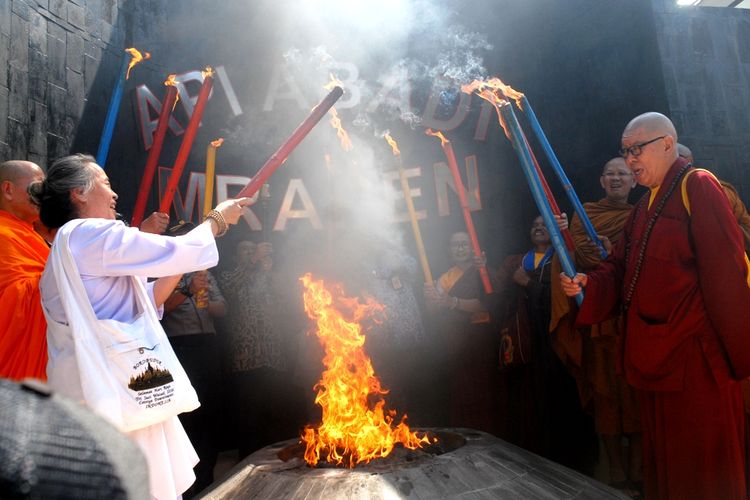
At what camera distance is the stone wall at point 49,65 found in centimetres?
443

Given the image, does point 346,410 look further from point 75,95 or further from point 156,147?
point 75,95

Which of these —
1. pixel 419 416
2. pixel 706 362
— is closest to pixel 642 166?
pixel 706 362

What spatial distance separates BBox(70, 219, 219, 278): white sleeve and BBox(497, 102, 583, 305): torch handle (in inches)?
79.7

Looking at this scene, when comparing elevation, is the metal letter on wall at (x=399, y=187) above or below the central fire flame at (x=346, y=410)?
above

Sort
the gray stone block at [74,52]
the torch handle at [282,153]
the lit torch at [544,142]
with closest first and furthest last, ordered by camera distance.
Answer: the torch handle at [282,153]
the lit torch at [544,142]
the gray stone block at [74,52]

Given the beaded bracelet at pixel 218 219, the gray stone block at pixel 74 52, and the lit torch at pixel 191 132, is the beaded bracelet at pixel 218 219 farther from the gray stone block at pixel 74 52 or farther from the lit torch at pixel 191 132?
the gray stone block at pixel 74 52

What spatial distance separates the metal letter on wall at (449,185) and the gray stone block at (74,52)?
3.38m

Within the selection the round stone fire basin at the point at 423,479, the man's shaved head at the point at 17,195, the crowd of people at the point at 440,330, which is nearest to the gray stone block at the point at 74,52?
the crowd of people at the point at 440,330

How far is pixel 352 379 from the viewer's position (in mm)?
3811

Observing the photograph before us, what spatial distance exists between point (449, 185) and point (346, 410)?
3.19 metres

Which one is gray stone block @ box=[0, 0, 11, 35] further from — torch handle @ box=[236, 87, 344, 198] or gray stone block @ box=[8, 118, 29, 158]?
torch handle @ box=[236, 87, 344, 198]

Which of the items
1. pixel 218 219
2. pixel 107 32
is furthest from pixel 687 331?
pixel 107 32

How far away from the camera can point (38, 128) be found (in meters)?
4.75

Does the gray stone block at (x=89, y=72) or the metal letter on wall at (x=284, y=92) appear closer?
the gray stone block at (x=89, y=72)
